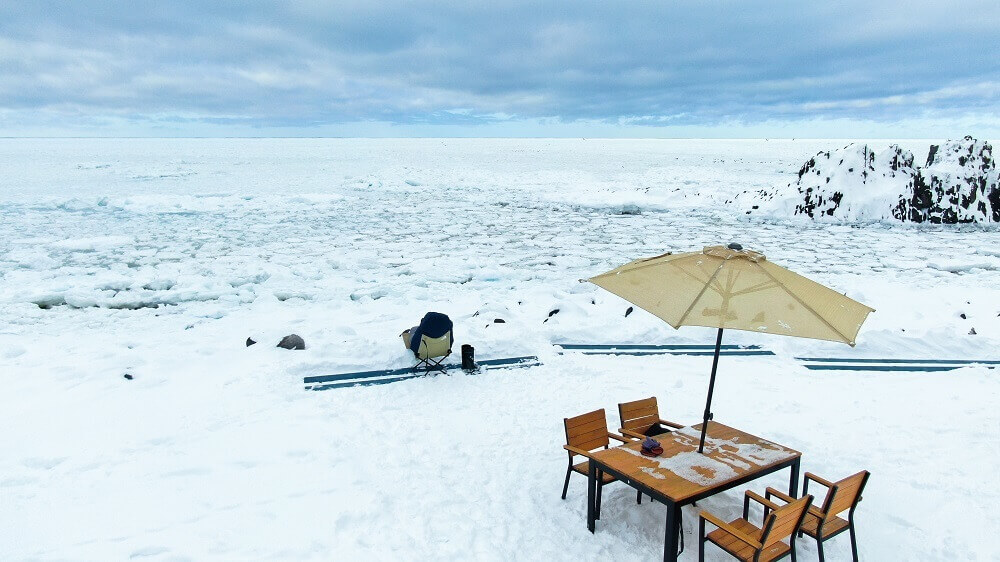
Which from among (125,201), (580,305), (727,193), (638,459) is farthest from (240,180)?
(638,459)

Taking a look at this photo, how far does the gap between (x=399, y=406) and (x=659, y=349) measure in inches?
175

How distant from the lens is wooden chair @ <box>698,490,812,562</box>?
13.4ft

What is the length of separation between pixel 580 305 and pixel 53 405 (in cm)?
840

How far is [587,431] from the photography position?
5.74 metres

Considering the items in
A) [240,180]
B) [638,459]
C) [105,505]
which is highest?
[240,180]

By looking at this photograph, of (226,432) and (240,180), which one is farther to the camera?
(240,180)

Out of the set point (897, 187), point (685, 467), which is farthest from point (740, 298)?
point (897, 187)

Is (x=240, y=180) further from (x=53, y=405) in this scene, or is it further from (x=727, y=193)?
(x=53, y=405)

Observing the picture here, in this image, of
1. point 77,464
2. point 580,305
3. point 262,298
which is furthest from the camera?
point 262,298

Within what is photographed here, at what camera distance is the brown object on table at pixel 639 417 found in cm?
604

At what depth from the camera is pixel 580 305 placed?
11992 millimetres

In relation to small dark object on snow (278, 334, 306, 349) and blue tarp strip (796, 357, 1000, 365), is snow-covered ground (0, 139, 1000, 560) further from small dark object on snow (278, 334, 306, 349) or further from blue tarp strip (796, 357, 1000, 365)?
small dark object on snow (278, 334, 306, 349)

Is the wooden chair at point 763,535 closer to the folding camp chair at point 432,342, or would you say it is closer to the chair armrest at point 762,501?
the chair armrest at point 762,501

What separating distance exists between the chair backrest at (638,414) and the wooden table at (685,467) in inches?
20.2
